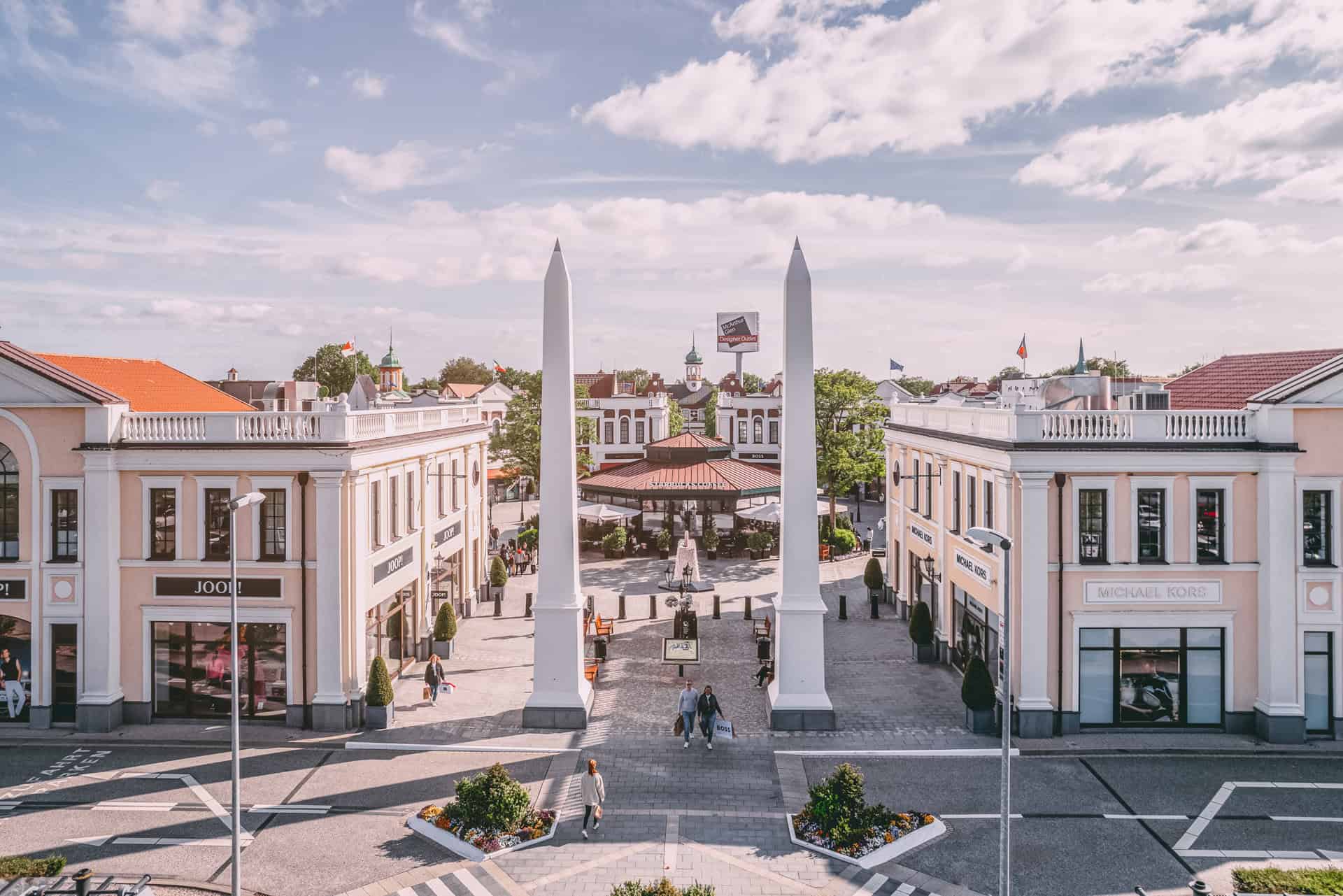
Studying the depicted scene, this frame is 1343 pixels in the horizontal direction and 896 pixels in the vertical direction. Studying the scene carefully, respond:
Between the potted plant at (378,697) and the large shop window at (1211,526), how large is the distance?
68.5 feet

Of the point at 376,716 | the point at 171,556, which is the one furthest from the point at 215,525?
the point at 376,716

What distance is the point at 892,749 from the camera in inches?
853

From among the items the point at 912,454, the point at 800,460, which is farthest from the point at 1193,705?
the point at 912,454

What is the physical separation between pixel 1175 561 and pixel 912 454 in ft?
43.2

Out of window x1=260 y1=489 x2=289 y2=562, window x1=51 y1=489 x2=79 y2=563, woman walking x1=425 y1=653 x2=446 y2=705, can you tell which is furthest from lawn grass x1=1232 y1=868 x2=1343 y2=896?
window x1=51 y1=489 x2=79 y2=563

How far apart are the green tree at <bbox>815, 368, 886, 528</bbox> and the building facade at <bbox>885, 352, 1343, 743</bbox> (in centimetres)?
2708

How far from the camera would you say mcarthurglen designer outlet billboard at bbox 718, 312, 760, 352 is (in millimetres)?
82875

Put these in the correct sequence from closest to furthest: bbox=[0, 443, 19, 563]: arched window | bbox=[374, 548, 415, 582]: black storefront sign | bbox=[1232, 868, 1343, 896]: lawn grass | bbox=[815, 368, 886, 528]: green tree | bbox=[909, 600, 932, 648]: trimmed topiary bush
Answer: bbox=[1232, 868, 1343, 896]: lawn grass, bbox=[0, 443, 19, 563]: arched window, bbox=[374, 548, 415, 582]: black storefront sign, bbox=[909, 600, 932, 648]: trimmed topiary bush, bbox=[815, 368, 886, 528]: green tree

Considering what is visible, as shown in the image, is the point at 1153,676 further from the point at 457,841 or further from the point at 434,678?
the point at 434,678

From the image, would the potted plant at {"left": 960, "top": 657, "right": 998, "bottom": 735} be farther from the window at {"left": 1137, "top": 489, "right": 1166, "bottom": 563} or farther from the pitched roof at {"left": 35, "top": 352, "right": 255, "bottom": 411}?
the pitched roof at {"left": 35, "top": 352, "right": 255, "bottom": 411}

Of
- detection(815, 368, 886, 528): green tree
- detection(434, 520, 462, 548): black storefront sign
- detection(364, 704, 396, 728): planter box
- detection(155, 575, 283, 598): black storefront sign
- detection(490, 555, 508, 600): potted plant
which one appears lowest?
detection(364, 704, 396, 728): planter box

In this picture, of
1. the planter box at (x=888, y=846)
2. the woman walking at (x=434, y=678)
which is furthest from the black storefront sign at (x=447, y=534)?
the planter box at (x=888, y=846)

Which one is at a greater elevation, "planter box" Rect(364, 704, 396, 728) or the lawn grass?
"planter box" Rect(364, 704, 396, 728)

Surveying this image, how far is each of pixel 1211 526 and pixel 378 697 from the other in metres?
21.6
